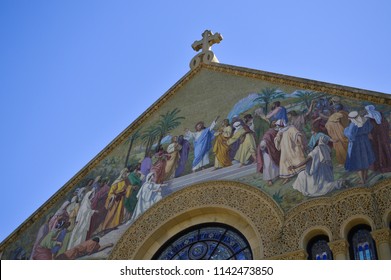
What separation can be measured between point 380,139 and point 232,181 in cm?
249

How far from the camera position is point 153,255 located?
1197 cm

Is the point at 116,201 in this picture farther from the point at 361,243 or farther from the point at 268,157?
the point at 361,243

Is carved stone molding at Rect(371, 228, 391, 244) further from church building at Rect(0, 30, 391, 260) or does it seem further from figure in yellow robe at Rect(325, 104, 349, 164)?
figure in yellow robe at Rect(325, 104, 349, 164)

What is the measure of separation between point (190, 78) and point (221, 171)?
3128 mm

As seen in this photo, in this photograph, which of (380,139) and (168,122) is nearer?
(380,139)

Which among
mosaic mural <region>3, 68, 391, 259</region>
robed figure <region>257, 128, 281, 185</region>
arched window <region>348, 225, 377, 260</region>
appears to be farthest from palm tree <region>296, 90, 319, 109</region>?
arched window <region>348, 225, 377, 260</region>

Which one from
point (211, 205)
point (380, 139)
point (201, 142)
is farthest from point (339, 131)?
point (201, 142)

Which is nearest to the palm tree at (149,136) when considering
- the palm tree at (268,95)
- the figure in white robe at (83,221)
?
the figure in white robe at (83,221)

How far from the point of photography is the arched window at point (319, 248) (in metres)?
10.2

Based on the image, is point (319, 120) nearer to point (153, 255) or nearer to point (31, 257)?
point (153, 255)

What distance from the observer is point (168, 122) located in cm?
1412

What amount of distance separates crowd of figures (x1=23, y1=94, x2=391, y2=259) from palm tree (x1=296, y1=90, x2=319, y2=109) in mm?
133

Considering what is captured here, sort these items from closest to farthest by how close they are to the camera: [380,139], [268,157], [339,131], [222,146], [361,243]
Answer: [361,243], [380,139], [339,131], [268,157], [222,146]

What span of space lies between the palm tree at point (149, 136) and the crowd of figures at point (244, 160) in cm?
31
